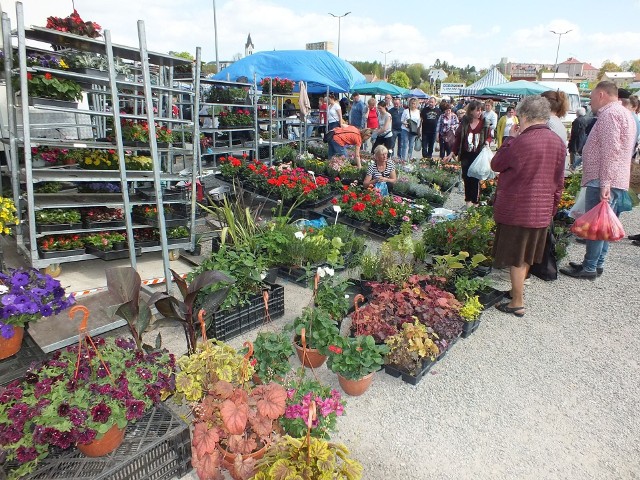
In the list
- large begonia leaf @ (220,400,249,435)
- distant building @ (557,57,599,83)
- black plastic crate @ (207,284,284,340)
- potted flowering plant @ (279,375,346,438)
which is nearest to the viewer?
large begonia leaf @ (220,400,249,435)

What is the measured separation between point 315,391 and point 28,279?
219 centimetres

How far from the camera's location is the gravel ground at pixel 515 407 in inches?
99.4

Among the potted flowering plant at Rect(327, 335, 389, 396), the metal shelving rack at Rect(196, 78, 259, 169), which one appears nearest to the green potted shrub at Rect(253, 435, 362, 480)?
the potted flowering plant at Rect(327, 335, 389, 396)

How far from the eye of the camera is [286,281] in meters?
4.89

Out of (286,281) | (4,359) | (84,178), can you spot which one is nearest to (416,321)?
(286,281)

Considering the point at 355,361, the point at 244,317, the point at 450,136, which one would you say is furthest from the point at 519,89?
the point at 355,361

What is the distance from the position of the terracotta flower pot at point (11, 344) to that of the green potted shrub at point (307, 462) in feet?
7.39

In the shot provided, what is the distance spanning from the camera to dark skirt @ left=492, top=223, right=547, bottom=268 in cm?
385

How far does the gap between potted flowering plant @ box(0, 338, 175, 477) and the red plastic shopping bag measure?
168 inches

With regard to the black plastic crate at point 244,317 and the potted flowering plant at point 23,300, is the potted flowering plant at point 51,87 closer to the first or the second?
the potted flowering plant at point 23,300

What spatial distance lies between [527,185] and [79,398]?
3.70m

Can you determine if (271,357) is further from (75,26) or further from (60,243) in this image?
(75,26)

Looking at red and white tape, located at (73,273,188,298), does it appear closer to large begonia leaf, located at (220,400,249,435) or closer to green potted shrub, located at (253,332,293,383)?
green potted shrub, located at (253,332,293,383)

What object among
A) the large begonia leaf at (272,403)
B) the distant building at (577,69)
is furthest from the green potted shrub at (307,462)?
the distant building at (577,69)
